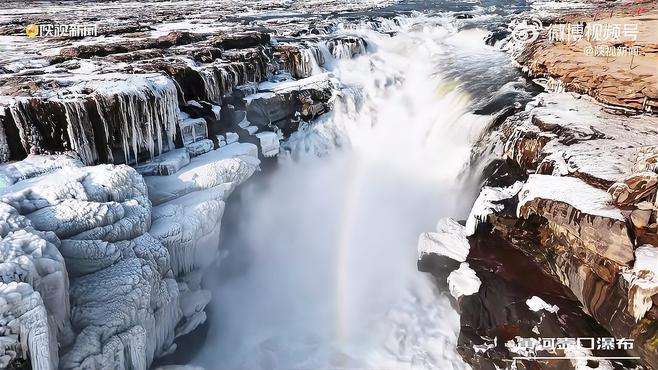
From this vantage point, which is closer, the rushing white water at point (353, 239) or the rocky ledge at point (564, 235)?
the rocky ledge at point (564, 235)

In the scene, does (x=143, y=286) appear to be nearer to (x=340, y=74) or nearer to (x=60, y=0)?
(x=340, y=74)

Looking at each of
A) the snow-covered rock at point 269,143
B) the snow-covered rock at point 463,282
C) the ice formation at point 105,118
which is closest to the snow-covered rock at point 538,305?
the snow-covered rock at point 463,282

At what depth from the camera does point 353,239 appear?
422 inches

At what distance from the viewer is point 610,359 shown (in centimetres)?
580

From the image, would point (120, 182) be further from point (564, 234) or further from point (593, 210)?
point (593, 210)

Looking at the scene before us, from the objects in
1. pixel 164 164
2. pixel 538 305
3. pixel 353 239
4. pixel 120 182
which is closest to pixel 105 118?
pixel 164 164

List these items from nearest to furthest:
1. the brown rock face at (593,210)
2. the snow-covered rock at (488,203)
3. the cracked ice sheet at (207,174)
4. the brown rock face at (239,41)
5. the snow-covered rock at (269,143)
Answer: the brown rock face at (593,210) → the snow-covered rock at (488,203) → the cracked ice sheet at (207,174) → the snow-covered rock at (269,143) → the brown rock face at (239,41)

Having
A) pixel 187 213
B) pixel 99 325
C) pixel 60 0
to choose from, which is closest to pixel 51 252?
pixel 99 325

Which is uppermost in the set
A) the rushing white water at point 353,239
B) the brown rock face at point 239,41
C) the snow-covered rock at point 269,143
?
the brown rock face at point 239,41

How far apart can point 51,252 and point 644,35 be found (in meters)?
13.7

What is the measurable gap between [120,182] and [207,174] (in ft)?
6.73

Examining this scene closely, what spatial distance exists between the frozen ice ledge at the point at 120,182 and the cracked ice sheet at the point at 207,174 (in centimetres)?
3

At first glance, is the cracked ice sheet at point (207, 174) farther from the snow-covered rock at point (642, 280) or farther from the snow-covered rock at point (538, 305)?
the snow-covered rock at point (642, 280)

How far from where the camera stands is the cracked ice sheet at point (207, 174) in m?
8.49
